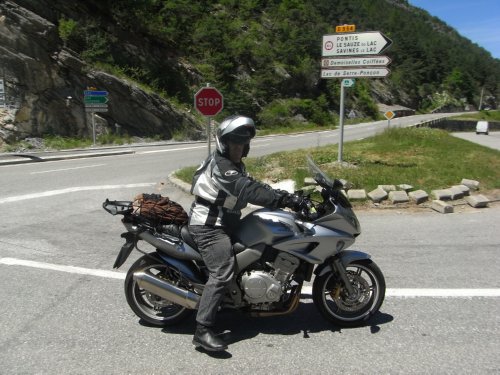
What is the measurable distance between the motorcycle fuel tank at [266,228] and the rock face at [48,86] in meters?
20.6

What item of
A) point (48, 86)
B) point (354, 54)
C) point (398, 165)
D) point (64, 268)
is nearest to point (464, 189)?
point (398, 165)

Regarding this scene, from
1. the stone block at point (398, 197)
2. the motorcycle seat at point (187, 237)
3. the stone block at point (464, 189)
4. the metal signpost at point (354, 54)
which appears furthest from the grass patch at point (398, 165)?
the motorcycle seat at point (187, 237)

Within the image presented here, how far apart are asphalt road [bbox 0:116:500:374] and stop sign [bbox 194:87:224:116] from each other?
16.8 feet

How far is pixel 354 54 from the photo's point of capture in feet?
35.3

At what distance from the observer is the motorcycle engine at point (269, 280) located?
3.60 m

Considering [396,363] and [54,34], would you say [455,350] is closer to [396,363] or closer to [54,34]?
[396,363]

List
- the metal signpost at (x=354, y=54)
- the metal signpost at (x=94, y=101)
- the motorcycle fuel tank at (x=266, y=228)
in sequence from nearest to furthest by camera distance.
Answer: the motorcycle fuel tank at (x=266, y=228) < the metal signpost at (x=354, y=54) < the metal signpost at (x=94, y=101)

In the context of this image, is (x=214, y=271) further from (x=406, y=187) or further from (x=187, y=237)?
(x=406, y=187)

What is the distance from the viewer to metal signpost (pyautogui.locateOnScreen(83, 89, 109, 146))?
23.7m

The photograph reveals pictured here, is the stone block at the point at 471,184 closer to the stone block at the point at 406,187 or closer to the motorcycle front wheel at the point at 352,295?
the stone block at the point at 406,187

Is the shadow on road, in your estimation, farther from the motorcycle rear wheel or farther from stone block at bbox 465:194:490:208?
stone block at bbox 465:194:490:208

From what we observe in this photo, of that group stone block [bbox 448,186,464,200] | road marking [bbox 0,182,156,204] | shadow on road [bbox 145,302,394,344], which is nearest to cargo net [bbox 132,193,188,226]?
shadow on road [bbox 145,302,394,344]

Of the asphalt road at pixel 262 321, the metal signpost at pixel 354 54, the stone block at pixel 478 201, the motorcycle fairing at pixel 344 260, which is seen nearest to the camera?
the asphalt road at pixel 262 321

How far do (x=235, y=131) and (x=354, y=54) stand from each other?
8194 millimetres
